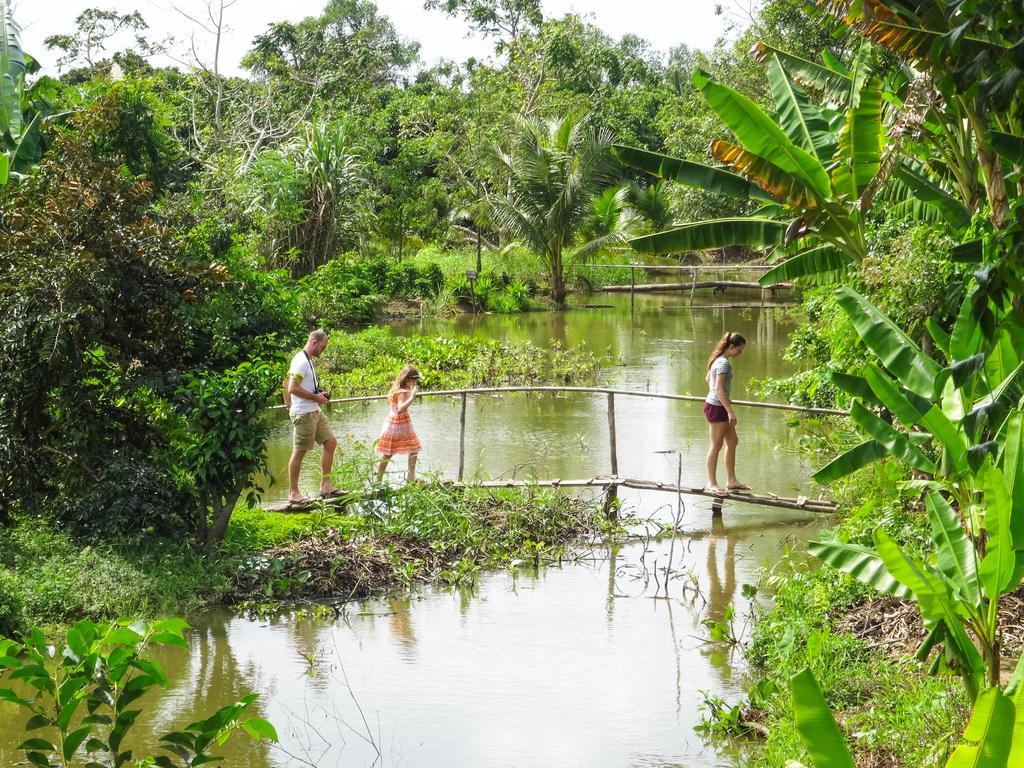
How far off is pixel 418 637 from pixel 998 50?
16.5ft

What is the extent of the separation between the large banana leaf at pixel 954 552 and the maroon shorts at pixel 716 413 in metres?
4.86

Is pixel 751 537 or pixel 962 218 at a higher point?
pixel 962 218

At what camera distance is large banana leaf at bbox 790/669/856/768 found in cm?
376

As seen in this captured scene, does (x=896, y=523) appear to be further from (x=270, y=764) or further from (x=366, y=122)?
(x=366, y=122)

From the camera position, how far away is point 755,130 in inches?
317

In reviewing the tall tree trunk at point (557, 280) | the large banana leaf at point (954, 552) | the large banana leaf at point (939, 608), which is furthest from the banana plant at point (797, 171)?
the tall tree trunk at point (557, 280)

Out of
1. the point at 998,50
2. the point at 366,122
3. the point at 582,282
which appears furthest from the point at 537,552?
the point at 366,122

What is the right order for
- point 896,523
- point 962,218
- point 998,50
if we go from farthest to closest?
point 962,218 < point 896,523 < point 998,50

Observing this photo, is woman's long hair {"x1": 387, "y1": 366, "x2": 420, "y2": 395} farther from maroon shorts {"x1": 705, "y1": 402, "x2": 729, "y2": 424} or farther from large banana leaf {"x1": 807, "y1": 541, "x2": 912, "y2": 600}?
large banana leaf {"x1": 807, "y1": 541, "x2": 912, "y2": 600}

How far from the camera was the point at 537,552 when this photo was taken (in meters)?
9.32

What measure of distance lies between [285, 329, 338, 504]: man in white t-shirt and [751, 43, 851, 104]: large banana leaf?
189 inches

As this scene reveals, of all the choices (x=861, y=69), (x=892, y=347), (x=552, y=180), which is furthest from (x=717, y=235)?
(x=552, y=180)

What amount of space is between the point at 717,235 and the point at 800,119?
1137mm

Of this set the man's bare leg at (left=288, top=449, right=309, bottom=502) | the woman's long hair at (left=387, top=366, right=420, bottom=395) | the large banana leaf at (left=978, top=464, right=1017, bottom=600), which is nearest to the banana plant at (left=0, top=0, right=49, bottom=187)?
the man's bare leg at (left=288, top=449, right=309, bottom=502)
